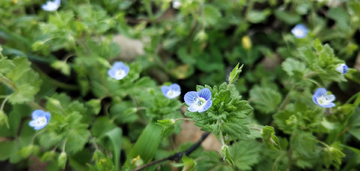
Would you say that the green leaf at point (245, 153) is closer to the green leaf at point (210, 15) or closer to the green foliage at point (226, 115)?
the green foliage at point (226, 115)

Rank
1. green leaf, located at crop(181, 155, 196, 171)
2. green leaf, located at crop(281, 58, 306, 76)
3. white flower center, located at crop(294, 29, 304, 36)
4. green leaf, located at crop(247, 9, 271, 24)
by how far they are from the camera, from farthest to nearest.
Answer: green leaf, located at crop(247, 9, 271, 24)
white flower center, located at crop(294, 29, 304, 36)
green leaf, located at crop(281, 58, 306, 76)
green leaf, located at crop(181, 155, 196, 171)

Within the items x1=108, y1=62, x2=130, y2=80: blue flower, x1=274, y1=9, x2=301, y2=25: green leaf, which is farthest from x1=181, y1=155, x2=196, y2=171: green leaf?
x1=274, y1=9, x2=301, y2=25: green leaf

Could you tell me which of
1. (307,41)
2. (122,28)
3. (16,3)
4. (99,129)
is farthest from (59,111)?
(307,41)

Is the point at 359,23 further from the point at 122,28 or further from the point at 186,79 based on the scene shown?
the point at 122,28

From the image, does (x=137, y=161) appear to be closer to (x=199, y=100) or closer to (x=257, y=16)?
(x=199, y=100)

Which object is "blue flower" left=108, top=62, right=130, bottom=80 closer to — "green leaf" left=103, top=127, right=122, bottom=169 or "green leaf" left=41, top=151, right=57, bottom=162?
"green leaf" left=103, top=127, right=122, bottom=169

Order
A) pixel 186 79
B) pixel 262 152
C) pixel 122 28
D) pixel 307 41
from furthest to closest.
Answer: pixel 186 79, pixel 122 28, pixel 307 41, pixel 262 152
